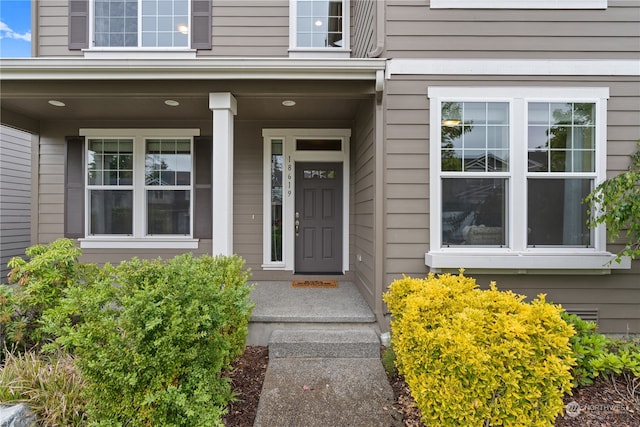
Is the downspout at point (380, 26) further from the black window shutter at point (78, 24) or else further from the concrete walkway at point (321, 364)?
the black window shutter at point (78, 24)

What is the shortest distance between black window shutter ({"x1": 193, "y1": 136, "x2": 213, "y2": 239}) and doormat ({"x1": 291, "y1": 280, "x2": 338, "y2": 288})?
1.53 m

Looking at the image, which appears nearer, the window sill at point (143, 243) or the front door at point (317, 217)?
the window sill at point (143, 243)

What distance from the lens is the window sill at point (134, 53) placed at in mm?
4719

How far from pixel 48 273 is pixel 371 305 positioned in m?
3.15

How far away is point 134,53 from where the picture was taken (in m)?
4.78

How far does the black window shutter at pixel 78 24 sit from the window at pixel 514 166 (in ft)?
17.1

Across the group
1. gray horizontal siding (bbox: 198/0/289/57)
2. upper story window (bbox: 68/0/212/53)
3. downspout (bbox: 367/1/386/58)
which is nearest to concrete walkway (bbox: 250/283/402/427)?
downspout (bbox: 367/1/386/58)

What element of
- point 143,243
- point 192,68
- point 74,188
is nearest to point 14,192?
point 74,188

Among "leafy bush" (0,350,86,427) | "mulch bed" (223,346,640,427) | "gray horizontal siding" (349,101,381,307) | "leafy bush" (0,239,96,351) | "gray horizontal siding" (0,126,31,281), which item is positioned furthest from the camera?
"gray horizontal siding" (0,126,31,281)

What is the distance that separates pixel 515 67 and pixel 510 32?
38 centimetres

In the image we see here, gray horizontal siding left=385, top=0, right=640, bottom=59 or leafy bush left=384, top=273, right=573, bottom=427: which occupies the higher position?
gray horizontal siding left=385, top=0, right=640, bottom=59

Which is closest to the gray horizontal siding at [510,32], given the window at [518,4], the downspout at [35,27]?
the window at [518,4]

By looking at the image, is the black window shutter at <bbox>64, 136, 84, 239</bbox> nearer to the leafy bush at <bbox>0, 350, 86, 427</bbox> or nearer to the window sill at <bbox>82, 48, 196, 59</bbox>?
the window sill at <bbox>82, 48, 196, 59</bbox>

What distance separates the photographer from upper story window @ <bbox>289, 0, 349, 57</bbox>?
15.8ft
